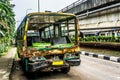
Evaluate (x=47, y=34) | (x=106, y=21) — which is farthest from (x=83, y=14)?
(x=47, y=34)

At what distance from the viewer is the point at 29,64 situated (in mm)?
10500

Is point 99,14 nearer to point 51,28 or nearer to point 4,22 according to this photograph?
point 4,22

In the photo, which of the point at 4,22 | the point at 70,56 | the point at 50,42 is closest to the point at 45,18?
the point at 50,42

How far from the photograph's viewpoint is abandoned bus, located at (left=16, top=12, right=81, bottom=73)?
34.8ft

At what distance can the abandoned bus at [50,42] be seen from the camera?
1059 cm

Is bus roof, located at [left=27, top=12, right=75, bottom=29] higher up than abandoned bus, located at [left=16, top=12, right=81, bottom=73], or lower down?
higher up

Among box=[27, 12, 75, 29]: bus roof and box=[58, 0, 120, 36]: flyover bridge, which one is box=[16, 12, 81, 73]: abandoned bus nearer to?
box=[27, 12, 75, 29]: bus roof

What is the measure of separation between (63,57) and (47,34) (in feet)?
7.08

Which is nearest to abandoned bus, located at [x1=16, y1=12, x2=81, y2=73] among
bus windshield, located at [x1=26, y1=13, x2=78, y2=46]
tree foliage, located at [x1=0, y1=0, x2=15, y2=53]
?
bus windshield, located at [x1=26, y1=13, x2=78, y2=46]

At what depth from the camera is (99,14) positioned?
1083 inches

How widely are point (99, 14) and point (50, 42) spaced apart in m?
16.4

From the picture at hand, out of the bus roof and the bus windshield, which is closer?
the bus roof

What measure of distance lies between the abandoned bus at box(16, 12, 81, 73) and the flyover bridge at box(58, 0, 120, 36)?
36.8 feet

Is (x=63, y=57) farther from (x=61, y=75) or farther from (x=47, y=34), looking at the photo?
(x=47, y=34)
